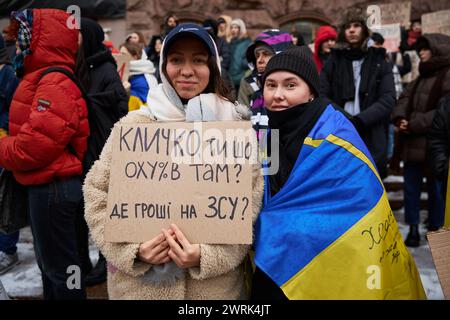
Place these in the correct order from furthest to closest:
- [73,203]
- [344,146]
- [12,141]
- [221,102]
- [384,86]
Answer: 1. [384,86]
2. [73,203]
3. [12,141]
4. [221,102]
5. [344,146]

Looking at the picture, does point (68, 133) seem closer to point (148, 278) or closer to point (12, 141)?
point (12, 141)

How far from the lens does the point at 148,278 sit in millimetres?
1638

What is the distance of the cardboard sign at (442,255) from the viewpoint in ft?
5.27

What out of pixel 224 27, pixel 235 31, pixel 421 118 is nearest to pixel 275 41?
pixel 421 118

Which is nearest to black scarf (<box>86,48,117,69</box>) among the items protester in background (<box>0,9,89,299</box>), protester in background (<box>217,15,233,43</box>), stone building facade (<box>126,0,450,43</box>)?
protester in background (<box>0,9,89,299</box>)

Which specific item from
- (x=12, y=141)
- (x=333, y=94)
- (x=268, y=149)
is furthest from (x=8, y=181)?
(x=333, y=94)

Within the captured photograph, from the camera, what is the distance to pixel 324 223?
157 cm

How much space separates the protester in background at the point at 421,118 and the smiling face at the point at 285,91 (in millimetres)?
2648

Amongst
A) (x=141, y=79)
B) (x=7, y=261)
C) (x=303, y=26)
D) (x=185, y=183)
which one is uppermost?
(x=303, y=26)

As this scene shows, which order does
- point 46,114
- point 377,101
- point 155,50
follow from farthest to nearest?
point 155,50, point 377,101, point 46,114

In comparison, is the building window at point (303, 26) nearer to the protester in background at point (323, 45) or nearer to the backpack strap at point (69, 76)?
the protester in background at point (323, 45)

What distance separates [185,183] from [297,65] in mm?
678

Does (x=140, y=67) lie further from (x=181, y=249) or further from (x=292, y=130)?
(x=181, y=249)
